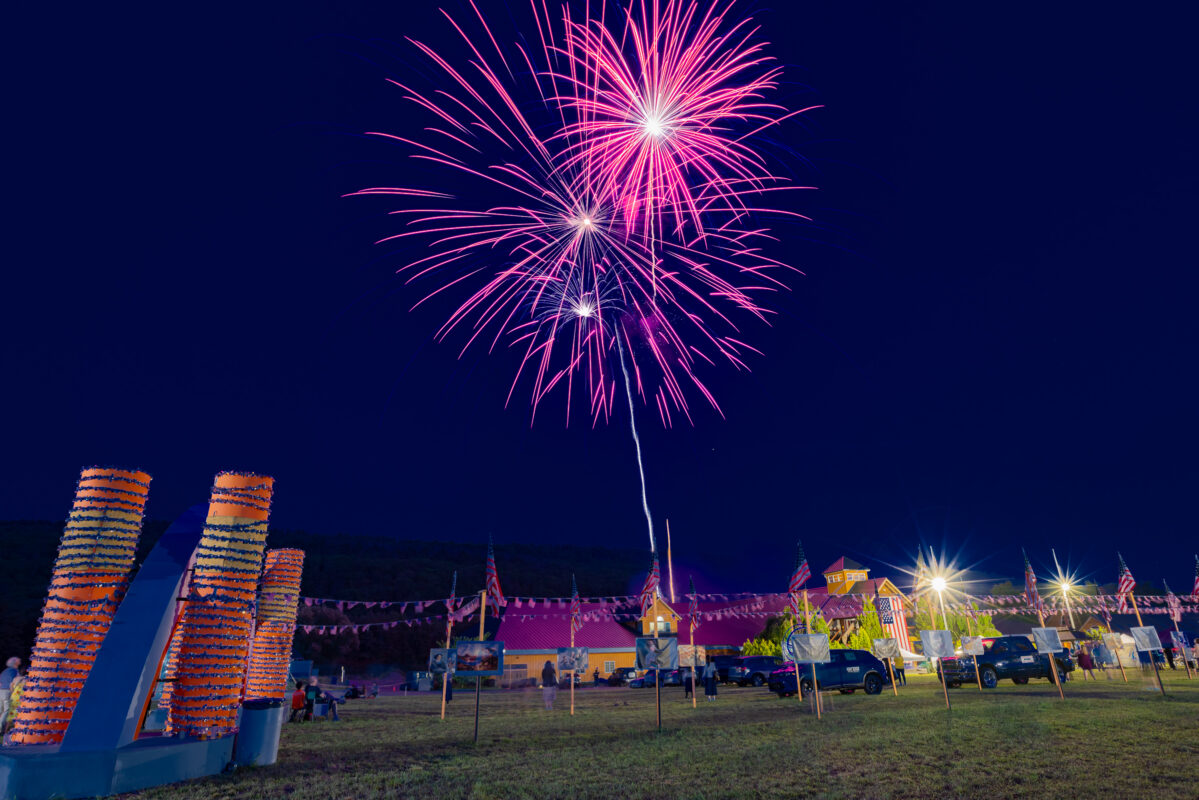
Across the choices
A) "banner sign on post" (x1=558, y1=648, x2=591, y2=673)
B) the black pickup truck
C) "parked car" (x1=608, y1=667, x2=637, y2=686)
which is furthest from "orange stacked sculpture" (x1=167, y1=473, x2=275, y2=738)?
"parked car" (x1=608, y1=667, x2=637, y2=686)

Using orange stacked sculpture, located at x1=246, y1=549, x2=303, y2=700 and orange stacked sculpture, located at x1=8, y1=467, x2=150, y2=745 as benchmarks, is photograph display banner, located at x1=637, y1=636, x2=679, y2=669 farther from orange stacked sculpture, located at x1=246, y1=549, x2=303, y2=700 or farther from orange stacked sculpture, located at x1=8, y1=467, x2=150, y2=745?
orange stacked sculpture, located at x1=8, y1=467, x2=150, y2=745

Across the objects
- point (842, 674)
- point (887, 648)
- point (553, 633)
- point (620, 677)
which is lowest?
point (620, 677)

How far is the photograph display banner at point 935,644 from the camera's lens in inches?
682

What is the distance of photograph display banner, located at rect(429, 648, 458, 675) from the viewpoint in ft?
52.4

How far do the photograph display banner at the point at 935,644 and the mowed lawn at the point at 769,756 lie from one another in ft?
4.36

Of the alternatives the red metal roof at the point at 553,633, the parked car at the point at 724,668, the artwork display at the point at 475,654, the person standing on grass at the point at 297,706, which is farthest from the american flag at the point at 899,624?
the person standing on grass at the point at 297,706

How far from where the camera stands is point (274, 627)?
58.9 ft

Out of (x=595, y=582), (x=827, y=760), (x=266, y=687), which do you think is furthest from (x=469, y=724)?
(x=595, y=582)

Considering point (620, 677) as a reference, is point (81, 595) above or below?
above

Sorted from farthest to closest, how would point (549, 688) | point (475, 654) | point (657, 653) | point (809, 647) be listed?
point (549, 688)
point (809, 647)
point (475, 654)
point (657, 653)

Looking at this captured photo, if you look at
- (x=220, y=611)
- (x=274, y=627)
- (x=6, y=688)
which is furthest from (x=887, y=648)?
(x=6, y=688)

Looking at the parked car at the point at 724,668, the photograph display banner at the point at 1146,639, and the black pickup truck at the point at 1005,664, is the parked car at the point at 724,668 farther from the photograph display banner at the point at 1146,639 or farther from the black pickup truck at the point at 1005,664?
the photograph display banner at the point at 1146,639

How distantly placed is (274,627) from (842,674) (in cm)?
1928

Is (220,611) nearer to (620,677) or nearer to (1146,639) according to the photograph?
(1146,639)
